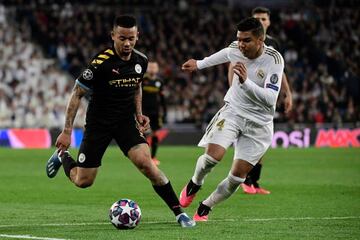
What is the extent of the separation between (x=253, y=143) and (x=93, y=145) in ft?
6.05

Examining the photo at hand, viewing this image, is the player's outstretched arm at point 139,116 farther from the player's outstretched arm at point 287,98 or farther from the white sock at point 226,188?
the player's outstretched arm at point 287,98

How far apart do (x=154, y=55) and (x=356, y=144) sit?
8.44m

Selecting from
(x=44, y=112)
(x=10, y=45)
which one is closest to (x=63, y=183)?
(x=44, y=112)

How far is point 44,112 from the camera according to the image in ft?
107

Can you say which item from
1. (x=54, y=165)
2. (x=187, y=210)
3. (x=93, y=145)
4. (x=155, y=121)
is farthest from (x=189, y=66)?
(x=155, y=121)

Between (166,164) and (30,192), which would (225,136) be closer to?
(30,192)

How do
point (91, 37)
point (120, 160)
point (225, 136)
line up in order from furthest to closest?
point (91, 37), point (120, 160), point (225, 136)

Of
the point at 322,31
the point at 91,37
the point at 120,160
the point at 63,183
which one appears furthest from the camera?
the point at 322,31

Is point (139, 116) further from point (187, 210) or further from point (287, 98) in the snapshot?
point (287, 98)

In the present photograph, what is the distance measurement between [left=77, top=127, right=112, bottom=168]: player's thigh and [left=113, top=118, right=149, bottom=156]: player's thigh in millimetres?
122

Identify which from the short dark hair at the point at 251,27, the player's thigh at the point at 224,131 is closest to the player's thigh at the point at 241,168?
the player's thigh at the point at 224,131

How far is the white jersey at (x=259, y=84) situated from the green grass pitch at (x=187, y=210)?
1.29 metres

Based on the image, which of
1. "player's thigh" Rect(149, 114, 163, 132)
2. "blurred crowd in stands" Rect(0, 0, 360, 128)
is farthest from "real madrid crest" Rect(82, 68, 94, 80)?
"blurred crowd in stands" Rect(0, 0, 360, 128)

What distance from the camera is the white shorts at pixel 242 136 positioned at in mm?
10906
